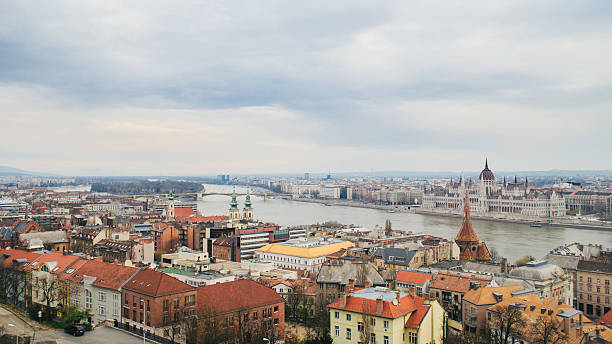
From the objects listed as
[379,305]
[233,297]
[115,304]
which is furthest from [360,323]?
[115,304]

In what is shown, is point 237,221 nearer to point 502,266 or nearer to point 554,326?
point 502,266

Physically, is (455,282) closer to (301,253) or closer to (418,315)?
(418,315)

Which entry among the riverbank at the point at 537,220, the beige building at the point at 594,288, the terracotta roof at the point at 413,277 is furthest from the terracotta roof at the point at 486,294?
the riverbank at the point at 537,220

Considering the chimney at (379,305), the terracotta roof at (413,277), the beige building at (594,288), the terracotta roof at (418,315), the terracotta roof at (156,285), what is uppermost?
the terracotta roof at (156,285)

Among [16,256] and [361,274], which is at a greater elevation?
[16,256]

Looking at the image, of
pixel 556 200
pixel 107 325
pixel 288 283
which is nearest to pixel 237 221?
pixel 288 283

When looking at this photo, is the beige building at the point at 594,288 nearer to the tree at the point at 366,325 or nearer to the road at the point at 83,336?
the tree at the point at 366,325
